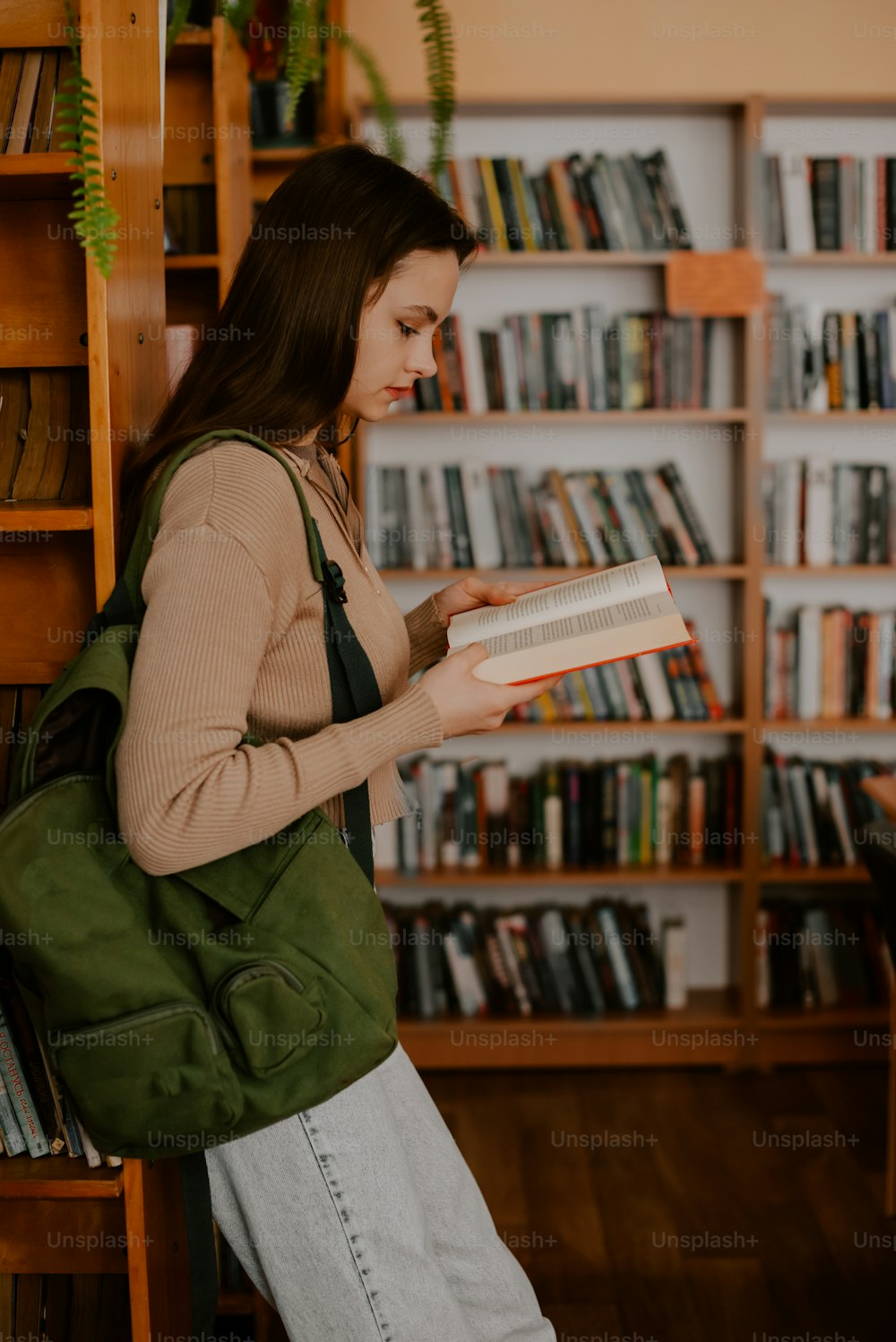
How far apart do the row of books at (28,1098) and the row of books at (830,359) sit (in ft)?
7.08

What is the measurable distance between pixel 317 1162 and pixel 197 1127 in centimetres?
15

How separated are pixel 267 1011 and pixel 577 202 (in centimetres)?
224

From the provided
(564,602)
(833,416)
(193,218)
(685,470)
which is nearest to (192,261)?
(193,218)

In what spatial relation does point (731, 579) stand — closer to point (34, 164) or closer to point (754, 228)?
point (754, 228)

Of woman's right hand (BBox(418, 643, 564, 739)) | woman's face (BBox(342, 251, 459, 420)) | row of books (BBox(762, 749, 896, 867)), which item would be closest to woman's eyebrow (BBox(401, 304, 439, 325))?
woman's face (BBox(342, 251, 459, 420))

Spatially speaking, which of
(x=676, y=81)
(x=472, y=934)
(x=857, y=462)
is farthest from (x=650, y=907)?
(x=676, y=81)

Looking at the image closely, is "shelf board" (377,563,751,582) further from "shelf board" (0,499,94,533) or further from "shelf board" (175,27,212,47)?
"shelf board" (0,499,94,533)

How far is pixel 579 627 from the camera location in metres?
1.15

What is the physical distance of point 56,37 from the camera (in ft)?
3.77

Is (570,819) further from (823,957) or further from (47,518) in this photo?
(47,518)

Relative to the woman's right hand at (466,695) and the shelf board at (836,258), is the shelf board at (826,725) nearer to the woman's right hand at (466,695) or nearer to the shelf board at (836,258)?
the shelf board at (836,258)

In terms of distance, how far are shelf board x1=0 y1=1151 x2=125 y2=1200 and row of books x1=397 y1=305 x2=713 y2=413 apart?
1.92m

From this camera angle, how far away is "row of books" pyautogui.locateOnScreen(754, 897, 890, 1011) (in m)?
2.81

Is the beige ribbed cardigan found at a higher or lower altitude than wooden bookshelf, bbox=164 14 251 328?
lower
